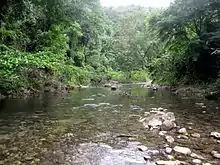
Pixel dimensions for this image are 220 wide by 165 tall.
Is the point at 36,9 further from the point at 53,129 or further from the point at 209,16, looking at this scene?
the point at 209,16

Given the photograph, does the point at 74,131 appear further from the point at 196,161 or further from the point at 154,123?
the point at 196,161

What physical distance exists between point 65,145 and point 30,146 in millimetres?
661

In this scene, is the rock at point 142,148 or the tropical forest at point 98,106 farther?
the rock at point 142,148

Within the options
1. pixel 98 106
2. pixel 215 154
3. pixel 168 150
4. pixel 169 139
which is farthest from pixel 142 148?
pixel 98 106

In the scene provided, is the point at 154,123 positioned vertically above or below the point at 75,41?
below

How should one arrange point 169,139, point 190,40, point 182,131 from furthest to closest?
1. point 190,40
2. point 182,131
3. point 169,139

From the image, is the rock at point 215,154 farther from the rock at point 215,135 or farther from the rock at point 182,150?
the rock at point 215,135

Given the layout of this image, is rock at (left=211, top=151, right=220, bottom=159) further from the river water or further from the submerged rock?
the submerged rock

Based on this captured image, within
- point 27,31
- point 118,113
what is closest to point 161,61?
point 27,31

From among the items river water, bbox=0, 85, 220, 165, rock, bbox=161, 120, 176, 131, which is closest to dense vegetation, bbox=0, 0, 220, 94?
river water, bbox=0, 85, 220, 165

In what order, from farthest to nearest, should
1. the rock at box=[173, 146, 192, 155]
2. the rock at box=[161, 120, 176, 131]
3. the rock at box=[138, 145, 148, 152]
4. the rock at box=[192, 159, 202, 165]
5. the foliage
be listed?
the foliage < the rock at box=[161, 120, 176, 131] < the rock at box=[138, 145, 148, 152] < the rock at box=[173, 146, 192, 155] < the rock at box=[192, 159, 202, 165]

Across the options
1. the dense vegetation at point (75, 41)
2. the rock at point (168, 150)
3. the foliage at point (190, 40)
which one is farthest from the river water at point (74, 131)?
the foliage at point (190, 40)

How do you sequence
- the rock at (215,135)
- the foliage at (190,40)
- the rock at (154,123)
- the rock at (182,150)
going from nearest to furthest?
the rock at (182,150) < the rock at (215,135) < the rock at (154,123) < the foliage at (190,40)

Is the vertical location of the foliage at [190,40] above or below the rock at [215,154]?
above
